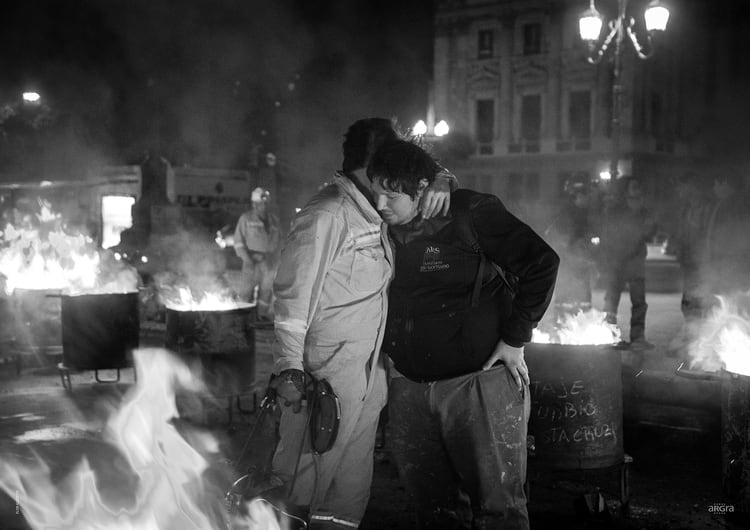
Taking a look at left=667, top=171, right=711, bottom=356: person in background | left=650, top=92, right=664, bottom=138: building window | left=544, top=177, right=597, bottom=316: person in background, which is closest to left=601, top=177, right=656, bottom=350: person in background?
left=667, top=171, right=711, bottom=356: person in background

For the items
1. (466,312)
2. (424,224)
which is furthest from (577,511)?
(424,224)

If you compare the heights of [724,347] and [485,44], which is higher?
[485,44]

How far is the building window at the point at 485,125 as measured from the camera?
42.0 meters

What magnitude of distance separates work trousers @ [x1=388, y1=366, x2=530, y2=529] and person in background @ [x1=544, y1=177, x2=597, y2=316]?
5636 millimetres

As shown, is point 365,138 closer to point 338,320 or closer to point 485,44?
point 338,320

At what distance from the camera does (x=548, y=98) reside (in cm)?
4031

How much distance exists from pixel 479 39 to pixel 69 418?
3897 centimetres

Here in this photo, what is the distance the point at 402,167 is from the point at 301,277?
62cm

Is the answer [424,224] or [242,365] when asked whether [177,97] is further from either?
[424,224]

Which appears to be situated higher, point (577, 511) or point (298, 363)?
point (298, 363)

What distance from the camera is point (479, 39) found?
4216 centimetres

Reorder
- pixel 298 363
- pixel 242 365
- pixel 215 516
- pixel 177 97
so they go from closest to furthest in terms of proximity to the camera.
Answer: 1. pixel 298 363
2. pixel 215 516
3. pixel 242 365
4. pixel 177 97

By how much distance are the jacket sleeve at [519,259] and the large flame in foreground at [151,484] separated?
1358 mm

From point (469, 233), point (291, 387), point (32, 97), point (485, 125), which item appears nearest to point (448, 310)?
point (469, 233)
